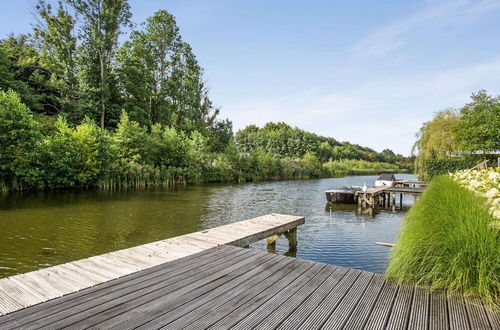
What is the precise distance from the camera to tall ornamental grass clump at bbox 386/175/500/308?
97.5 inches

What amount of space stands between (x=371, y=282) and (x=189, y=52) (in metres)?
37.8

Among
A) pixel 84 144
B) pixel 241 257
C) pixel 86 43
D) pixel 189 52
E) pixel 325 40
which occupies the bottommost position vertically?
pixel 241 257

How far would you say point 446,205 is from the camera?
11.2 feet

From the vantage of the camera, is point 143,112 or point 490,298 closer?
point 490,298

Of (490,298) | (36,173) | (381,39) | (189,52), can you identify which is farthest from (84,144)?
(189,52)

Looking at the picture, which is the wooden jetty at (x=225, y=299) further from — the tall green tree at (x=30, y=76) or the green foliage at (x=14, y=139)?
the tall green tree at (x=30, y=76)

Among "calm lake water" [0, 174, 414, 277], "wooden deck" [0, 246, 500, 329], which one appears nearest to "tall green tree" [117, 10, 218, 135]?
"calm lake water" [0, 174, 414, 277]

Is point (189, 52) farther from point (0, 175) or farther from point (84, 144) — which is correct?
point (0, 175)

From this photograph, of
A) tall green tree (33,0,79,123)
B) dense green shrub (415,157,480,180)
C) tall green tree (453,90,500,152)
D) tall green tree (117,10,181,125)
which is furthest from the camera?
tall green tree (117,10,181,125)

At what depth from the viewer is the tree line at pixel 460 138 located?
58.9 feet

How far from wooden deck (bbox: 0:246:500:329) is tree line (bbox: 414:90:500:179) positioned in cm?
1998

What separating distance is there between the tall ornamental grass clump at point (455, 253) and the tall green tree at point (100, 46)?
27.4 m

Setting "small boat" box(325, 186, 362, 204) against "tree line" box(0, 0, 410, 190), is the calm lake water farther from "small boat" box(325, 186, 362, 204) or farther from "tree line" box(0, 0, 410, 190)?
"tree line" box(0, 0, 410, 190)

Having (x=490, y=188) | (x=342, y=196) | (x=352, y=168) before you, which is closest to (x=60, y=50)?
(x=342, y=196)
